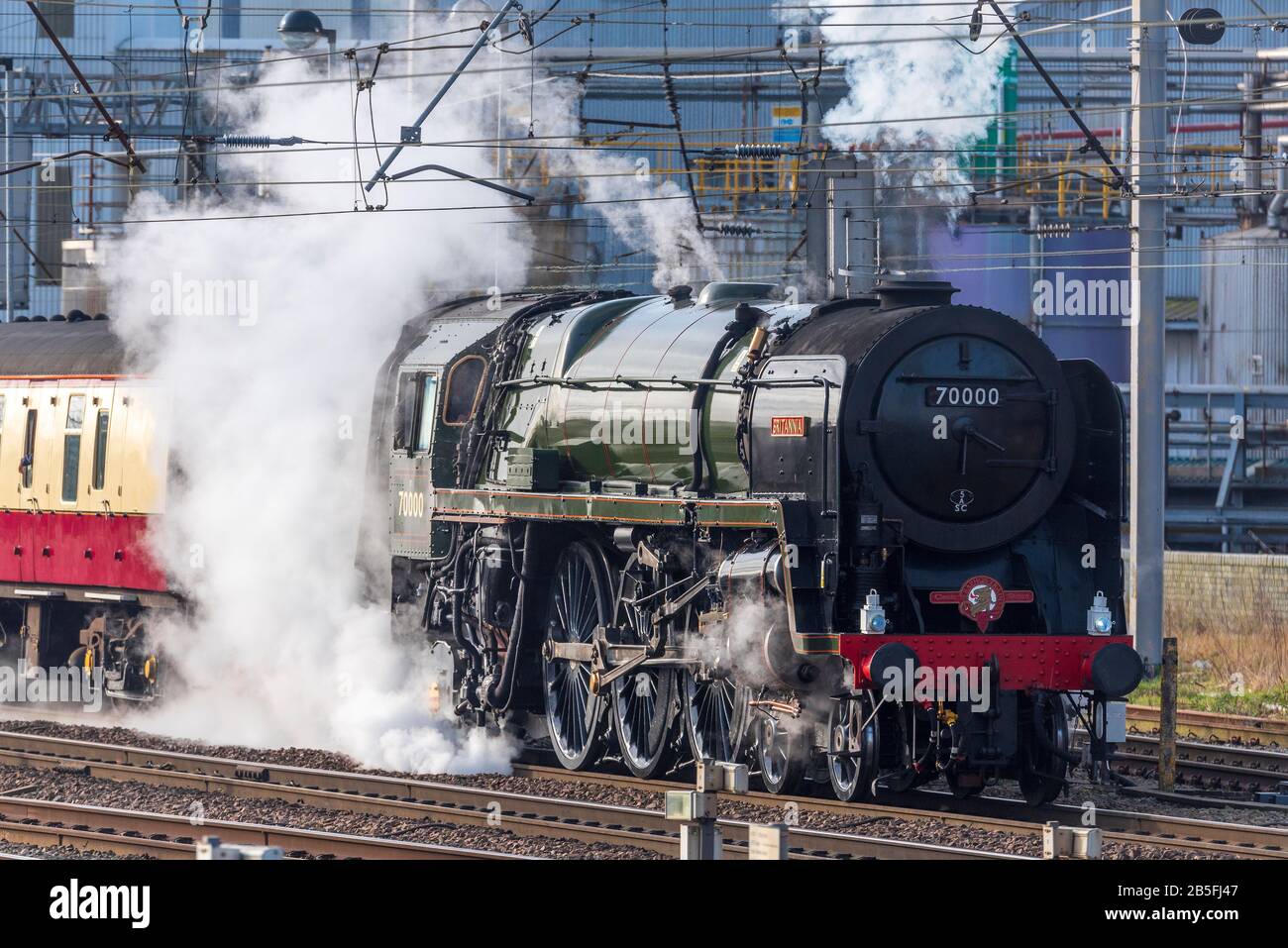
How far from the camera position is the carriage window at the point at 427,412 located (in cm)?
1546

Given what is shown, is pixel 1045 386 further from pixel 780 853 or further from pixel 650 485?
pixel 780 853

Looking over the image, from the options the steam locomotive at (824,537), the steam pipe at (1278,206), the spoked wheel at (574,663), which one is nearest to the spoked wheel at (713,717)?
the steam locomotive at (824,537)

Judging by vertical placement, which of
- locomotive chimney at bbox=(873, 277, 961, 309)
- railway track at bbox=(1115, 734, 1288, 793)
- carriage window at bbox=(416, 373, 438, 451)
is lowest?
railway track at bbox=(1115, 734, 1288, 793)

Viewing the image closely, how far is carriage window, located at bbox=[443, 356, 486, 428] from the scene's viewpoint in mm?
15320

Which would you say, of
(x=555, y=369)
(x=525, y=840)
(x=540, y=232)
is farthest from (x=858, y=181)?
(x=540, y=232)

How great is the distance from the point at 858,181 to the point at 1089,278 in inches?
728

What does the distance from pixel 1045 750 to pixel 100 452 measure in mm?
10320

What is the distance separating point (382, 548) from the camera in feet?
52.8

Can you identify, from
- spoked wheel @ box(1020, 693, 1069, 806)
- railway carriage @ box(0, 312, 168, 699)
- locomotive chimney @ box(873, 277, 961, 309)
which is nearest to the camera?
spoked wheel @ box(1020, 693, 1069, 806)

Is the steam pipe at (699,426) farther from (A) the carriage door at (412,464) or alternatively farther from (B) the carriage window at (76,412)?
(B) the carriage window at (76,412)

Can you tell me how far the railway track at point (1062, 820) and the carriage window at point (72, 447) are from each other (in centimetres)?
819

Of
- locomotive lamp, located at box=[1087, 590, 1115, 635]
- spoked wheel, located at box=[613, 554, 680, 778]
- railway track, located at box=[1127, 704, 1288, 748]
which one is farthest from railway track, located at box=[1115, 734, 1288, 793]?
spoked wheel, located at box=[613, 554, 680, 778]

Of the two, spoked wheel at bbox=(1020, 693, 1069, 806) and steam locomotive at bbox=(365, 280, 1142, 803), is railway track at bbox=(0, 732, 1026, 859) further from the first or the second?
spoked wheel at bbox=(1020, 693, 1069, 806)

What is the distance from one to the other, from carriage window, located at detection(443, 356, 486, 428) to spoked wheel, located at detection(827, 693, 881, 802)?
474cm
